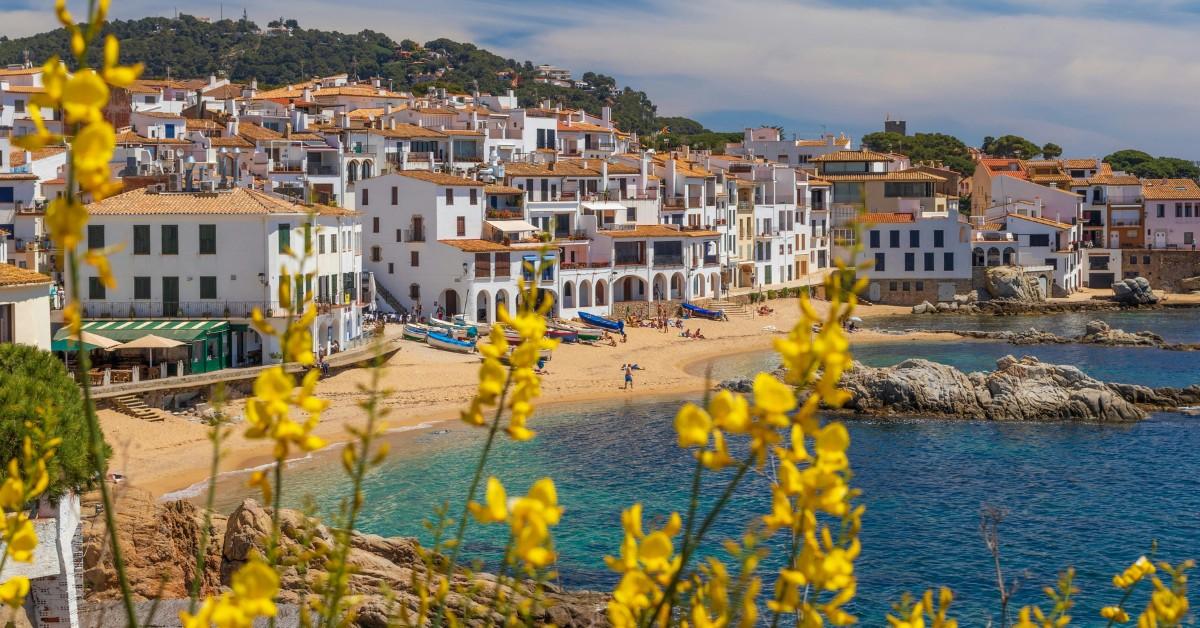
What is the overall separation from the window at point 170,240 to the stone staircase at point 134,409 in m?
9.91

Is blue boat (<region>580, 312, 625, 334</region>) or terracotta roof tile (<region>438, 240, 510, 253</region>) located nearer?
terracotta roof tile (<region>438, 240, 510, 253</region>)

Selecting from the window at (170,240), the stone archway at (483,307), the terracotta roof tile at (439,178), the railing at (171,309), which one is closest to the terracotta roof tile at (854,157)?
the terracotta roof tile at (439,178)

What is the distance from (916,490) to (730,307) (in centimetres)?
3951

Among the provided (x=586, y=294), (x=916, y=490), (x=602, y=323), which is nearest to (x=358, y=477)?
(x=916, y=490)

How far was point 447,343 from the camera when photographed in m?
57.3

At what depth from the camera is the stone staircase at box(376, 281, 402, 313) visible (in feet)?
215

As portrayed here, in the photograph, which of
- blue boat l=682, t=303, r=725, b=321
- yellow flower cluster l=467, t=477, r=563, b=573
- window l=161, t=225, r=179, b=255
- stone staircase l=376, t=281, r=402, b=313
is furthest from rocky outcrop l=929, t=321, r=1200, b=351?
yellow flower cluster l=467, t=477, r=563, b=573

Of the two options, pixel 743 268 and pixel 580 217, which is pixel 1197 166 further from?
pixel 580 217

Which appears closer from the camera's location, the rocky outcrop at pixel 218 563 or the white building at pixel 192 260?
the rocky outcrop at pixel 218 563

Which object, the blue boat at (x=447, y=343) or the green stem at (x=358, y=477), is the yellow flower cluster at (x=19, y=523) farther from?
the blue boat at (x=447, y=343)

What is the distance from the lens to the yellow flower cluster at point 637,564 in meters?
4.16

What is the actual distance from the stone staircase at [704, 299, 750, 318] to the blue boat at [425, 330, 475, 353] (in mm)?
21063

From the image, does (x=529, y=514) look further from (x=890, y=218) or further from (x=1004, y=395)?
(x=890, y=218)

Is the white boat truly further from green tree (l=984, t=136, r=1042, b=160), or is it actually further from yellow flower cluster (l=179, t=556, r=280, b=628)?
green tree (l=984, t=136, r=1042, b=160)
